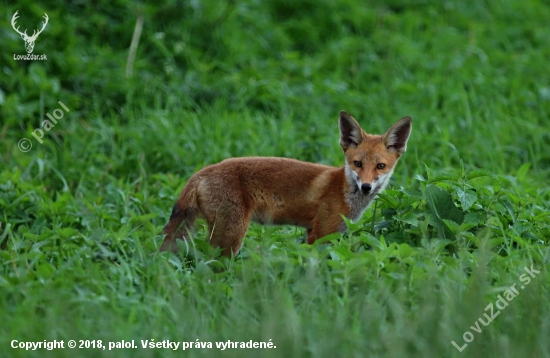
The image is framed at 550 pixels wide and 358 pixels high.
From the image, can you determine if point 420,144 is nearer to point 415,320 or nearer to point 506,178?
point 506,178

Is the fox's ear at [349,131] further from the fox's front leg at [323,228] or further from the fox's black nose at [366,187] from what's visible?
the fox's front leg at [323,228]

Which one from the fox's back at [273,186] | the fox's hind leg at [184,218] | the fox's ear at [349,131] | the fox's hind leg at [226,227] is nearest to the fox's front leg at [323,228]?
the fox's back at [273,186]

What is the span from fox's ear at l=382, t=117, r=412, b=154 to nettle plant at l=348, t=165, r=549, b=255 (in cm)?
49

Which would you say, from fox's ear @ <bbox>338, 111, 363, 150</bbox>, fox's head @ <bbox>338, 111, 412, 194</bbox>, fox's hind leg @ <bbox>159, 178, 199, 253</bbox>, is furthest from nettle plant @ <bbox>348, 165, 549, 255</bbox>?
fox's hind leg @ <bbox>159, 178, 199, 253</bbox>

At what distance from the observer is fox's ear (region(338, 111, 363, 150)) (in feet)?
19.5

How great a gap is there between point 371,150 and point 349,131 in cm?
28

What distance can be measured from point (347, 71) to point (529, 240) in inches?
217

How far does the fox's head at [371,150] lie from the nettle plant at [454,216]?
0.29 metres

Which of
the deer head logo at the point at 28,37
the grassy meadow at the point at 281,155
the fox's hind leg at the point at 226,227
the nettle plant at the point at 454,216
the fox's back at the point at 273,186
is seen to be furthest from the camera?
the deer head logo at the point at 28,37

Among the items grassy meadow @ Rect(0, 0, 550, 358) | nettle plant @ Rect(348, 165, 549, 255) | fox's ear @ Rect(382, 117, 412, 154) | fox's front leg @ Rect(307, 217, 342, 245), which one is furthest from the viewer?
fox's ear @ Rect(382, 117, 412, 154)

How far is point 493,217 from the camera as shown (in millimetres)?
5500

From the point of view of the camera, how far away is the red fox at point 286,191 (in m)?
5.49

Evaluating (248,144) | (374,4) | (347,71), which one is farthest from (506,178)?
(374,4)

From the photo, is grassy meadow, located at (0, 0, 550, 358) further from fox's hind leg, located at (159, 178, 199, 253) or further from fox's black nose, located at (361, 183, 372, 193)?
fox's hind leg, located at (159, 178, 199, 253)
